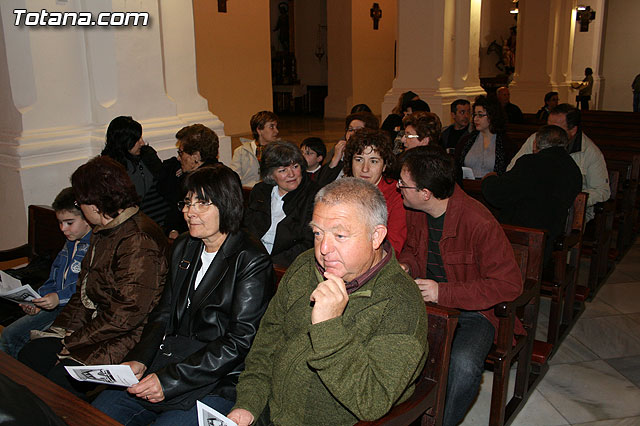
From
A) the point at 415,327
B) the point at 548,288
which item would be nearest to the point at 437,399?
the point at 415,327

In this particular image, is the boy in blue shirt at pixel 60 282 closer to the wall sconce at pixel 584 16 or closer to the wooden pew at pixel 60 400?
the wooden pew at pixel 60 400

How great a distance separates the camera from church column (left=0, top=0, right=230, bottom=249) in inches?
170

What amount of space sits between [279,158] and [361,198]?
60.2 inches

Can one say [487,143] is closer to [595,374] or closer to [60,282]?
[595,374]

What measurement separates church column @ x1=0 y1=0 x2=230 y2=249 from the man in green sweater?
305 cm

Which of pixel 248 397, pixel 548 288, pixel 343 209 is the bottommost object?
pixel 548 288

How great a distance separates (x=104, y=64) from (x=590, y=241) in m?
4.31

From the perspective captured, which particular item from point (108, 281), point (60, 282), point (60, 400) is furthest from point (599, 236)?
point (60, 400)

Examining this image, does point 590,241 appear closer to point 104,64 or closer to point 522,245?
point 522,245

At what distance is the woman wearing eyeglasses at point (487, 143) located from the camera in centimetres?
542

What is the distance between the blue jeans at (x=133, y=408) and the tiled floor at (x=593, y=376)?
1.57 metres

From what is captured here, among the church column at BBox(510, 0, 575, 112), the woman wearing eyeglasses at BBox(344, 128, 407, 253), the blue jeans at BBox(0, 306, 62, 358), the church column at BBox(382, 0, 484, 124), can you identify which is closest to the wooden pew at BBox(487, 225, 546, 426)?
the woman wearing eyeglasses at BBox(344, 128, 407, 253)

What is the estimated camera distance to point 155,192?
4.28 metres

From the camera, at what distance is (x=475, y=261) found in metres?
2.82
